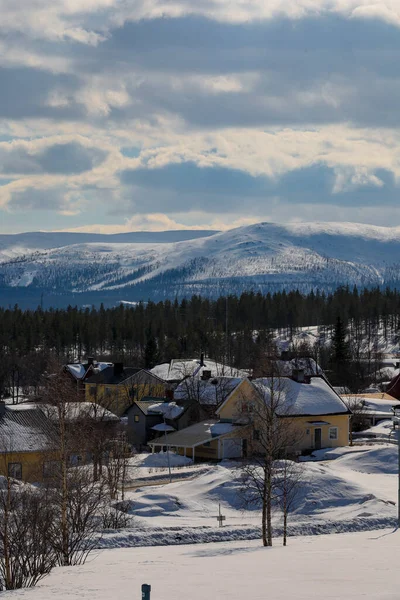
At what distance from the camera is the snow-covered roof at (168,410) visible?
255ft

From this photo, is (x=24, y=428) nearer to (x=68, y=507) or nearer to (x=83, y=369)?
(x=68, y=507)

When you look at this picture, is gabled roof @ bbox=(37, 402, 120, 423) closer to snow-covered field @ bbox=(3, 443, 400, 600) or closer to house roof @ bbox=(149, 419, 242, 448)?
snow-covered field @ bbox=(3, 443, 400, 600)

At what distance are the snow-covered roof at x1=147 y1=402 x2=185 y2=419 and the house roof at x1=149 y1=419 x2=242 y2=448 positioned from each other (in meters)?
2.89

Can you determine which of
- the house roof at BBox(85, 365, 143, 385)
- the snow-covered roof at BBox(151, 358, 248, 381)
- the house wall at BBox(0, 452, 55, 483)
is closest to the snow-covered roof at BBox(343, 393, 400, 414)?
the snow-covered roof at BBox(151, 358, 248, 381)


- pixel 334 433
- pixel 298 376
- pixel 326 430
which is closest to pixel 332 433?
pixel 334 433

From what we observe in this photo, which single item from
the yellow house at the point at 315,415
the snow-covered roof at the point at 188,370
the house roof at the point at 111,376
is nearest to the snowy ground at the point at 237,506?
the yellow house at the point at 315,415

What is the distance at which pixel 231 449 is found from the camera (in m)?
68.6

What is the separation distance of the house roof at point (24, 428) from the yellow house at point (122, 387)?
29.9 metres

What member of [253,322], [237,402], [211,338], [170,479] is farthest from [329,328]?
[170,479]

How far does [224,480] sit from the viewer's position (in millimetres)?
51438

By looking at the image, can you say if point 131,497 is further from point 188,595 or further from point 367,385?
point 367,385

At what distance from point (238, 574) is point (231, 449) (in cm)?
4445

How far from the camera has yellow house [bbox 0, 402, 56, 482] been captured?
5516 centimetres

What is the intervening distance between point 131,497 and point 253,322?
144 m
